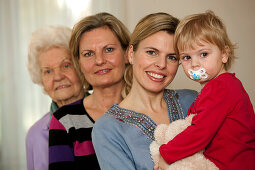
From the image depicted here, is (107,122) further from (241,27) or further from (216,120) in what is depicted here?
(241,27)

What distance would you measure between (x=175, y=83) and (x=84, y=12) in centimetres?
210

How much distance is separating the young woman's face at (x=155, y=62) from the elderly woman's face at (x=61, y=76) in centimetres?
94

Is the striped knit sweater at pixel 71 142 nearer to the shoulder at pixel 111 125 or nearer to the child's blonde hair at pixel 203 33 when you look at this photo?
the shoulder at pixel 111 125

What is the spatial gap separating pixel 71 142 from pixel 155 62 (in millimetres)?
808

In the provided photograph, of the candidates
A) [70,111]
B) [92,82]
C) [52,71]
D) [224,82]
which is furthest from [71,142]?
[224,82]

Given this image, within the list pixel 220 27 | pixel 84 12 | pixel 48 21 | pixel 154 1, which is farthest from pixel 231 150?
pixel 48 21

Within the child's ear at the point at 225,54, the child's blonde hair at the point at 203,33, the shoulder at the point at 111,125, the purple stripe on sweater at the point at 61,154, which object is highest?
the child's blonde hair at the point at 203,33

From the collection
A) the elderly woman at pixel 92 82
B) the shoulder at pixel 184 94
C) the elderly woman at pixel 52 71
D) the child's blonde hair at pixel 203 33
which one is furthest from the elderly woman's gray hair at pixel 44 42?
the child's blonde hair at pixel 203 33

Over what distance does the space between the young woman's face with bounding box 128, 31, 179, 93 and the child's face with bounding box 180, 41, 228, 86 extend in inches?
8.2

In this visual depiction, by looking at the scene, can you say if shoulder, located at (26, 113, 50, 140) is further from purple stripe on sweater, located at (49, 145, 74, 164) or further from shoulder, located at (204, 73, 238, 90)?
shoulder, located at (204, 73, 238, 90)

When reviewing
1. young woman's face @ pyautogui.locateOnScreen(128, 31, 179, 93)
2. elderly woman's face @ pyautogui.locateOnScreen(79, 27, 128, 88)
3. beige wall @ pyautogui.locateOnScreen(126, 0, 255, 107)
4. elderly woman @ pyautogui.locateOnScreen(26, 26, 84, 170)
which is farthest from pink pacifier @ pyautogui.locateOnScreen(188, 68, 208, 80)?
elderly woman @ pyautogui.locateOnScreen(26, 26, 84, 170)

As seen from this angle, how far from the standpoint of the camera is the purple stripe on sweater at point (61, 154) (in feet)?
6.70

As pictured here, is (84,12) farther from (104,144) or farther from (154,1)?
(104,144)

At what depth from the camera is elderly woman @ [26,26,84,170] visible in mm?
2646
